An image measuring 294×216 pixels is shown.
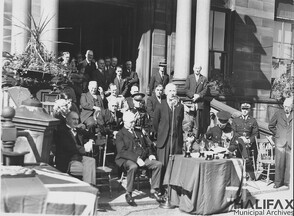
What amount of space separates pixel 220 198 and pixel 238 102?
774 centimetres

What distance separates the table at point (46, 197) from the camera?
3.65 m

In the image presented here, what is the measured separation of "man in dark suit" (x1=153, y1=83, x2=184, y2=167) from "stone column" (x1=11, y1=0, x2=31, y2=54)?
324cm

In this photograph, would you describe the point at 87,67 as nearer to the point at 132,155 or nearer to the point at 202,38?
the point at 202,38

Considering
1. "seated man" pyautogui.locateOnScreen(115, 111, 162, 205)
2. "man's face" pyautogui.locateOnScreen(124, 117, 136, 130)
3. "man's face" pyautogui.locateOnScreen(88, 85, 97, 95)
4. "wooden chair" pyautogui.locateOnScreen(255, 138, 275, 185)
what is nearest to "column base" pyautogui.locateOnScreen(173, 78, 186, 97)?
"wooden chair" pyautogui.locateOnScreen(255, 138, 275, 185)

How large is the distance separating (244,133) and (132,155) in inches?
139

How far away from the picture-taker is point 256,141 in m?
10.0

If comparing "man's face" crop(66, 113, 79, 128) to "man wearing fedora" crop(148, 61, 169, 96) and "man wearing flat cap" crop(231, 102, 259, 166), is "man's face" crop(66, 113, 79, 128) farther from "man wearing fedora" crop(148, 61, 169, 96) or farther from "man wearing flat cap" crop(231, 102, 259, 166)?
"man wearing fedora" crop(148, 61, 169, 96)

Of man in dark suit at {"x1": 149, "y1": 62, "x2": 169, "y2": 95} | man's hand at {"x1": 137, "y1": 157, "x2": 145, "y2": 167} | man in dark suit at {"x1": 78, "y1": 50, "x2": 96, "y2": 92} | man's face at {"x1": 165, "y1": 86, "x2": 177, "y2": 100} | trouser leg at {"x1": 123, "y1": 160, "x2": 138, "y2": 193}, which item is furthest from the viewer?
man in dark suit at {"x1": 149, "y1": 62, "x2": 169, "y2": 95}

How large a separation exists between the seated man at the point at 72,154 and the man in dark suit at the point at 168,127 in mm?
1567

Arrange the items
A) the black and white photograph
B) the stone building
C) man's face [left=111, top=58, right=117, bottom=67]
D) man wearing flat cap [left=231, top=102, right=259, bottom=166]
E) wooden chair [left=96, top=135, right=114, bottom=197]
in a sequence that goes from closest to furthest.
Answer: the black and white photograph → wooden chair [left=96, top=135, right=114, bottom=197] → man wearing flat cap [left=231, top=102, right=259, bottom=166] → man's face [left=111, top=58, right=117, bottom=67] → the stone building

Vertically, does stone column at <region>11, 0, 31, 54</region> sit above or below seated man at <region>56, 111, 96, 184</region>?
above

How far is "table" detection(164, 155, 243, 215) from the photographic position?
689 centimetres

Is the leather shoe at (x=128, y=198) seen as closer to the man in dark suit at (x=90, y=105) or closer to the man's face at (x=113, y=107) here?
the man in dark suit at (x=90, y=105)

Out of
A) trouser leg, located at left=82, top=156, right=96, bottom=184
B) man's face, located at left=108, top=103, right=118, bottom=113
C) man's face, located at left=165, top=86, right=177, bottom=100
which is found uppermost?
man's face, located at left=165, top=86, right=177, bottom=100
